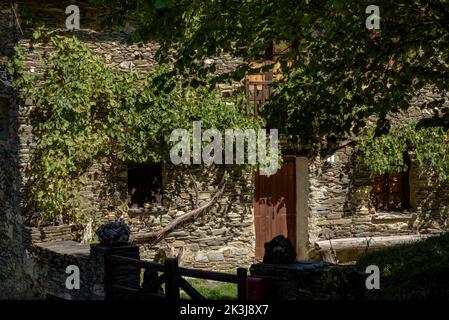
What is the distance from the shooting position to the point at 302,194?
15031 mm

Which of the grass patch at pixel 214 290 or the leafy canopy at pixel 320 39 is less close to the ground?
the leafy canopy at pixel 320 39

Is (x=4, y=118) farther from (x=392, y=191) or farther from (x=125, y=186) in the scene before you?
(x=392, y=191)

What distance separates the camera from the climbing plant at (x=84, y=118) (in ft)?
40.7

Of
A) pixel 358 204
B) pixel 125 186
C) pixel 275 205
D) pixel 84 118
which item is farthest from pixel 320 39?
pixel 358 204

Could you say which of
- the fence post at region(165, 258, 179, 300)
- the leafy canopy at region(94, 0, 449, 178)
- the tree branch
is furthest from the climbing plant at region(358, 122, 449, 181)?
the fence post at region(165, 258, 179, 300)

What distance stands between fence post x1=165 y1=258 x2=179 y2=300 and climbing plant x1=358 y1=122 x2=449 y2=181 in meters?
7.55

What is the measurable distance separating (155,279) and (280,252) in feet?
5.62

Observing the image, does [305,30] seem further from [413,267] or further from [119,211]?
[119,211]

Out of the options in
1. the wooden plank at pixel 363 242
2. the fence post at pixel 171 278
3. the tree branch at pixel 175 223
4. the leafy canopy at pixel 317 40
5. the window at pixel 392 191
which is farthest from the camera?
the window at pixel 392 191

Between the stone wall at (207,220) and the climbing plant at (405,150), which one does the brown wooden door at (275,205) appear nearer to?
the stone wall at (207,220)

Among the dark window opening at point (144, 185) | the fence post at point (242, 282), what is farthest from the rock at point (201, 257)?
the fence post at point (242, 282)

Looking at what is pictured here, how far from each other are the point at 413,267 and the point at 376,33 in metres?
3.42

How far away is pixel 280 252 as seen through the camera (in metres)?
8.05

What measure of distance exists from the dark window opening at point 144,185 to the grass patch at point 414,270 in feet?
14.3
